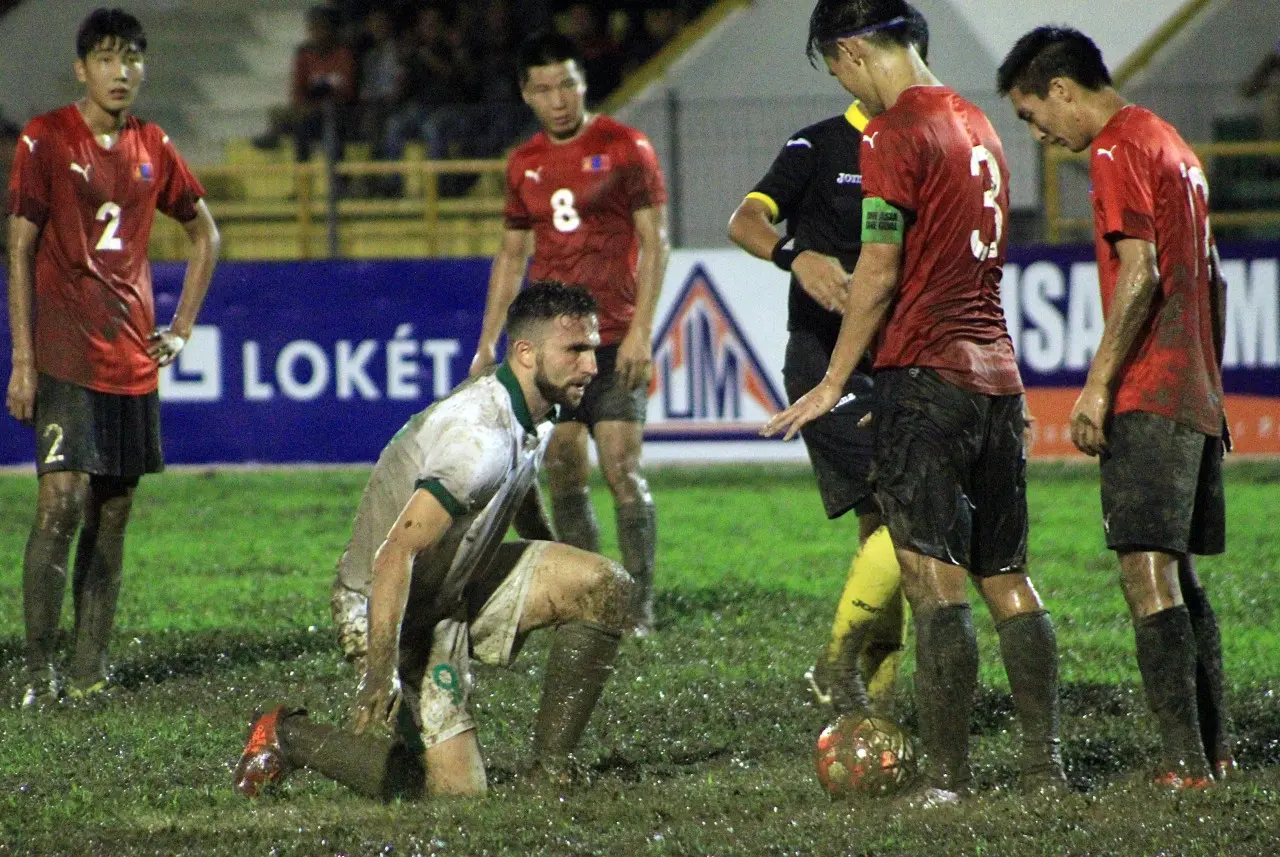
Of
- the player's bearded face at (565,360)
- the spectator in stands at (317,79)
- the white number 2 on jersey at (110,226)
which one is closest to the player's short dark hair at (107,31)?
the white number 2 on jersey at (110,226)

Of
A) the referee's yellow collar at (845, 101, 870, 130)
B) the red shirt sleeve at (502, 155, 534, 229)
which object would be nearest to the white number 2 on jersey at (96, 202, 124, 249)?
the red shirt sleeve at (502, 155, 534, 229)

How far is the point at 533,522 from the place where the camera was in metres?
5.95

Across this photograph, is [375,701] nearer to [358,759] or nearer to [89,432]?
[358,759]

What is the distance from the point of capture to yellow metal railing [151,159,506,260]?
15758mm

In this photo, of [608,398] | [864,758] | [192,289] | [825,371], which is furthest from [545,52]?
[864,758]

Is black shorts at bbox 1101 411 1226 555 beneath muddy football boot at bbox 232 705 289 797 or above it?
above

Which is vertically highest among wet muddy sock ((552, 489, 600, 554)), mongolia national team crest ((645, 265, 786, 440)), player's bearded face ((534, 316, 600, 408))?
player's bearded face ((534, 316, 600, 408))

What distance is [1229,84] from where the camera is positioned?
55.1 ft

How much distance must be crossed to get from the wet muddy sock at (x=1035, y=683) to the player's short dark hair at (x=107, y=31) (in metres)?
3.86

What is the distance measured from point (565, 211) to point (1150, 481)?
3.44 meters

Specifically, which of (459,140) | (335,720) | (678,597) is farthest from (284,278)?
(335,720)

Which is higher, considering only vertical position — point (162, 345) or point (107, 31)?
point (107, 31)

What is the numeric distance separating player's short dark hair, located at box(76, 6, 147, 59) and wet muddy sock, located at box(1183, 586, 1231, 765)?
4.18m

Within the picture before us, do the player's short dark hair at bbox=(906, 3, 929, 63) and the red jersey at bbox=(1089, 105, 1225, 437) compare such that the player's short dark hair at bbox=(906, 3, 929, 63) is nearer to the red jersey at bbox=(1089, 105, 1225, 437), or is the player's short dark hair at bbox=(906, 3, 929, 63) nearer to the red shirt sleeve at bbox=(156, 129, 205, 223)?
the red jersey at bbox=(1089, 105, 1225, 437)
